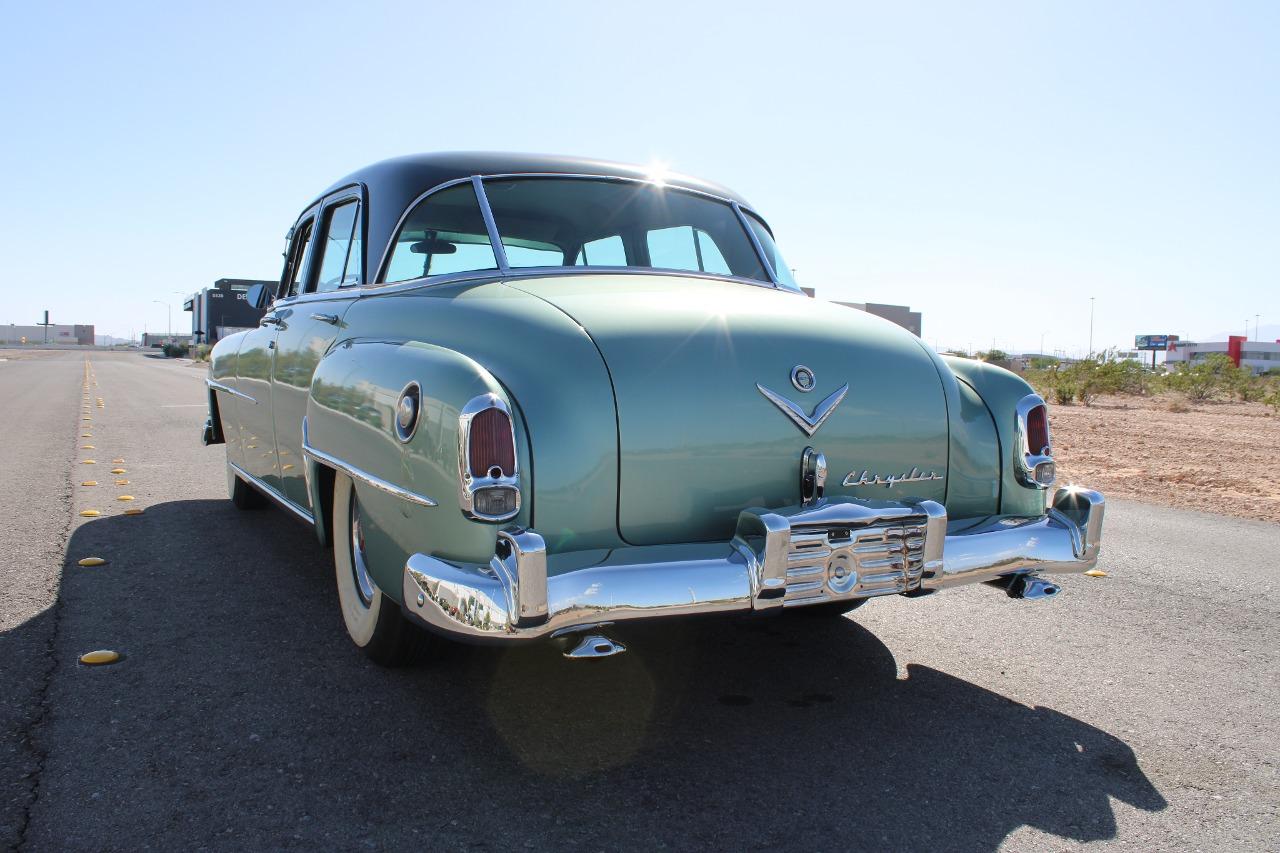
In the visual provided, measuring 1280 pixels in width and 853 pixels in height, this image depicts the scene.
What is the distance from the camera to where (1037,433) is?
3111 millimetres

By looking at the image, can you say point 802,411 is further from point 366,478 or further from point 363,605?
point 363,605

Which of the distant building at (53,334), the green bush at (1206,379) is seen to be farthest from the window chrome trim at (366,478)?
the distant building at (53,334)

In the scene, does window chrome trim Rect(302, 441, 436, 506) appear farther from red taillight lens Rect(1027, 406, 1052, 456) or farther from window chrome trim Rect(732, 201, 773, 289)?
red taillight lens Rect(1027, 406, 1052, 456)

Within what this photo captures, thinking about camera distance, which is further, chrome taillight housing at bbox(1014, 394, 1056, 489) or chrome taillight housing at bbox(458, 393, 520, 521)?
chrome taillight housing at bbox(1014, 394, 1056, 489)

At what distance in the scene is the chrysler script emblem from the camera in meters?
2.63

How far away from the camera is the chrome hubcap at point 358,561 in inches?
A: 125

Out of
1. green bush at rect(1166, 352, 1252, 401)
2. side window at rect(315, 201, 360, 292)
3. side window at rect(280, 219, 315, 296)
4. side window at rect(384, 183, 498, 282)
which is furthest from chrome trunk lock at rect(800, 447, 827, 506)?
green bush at rect(1166, 352, 1252, 401)

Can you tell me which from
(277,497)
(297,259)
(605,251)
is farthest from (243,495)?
(605,251)

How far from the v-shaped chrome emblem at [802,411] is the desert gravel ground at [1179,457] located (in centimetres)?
545

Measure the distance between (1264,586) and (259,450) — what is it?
4.83 m

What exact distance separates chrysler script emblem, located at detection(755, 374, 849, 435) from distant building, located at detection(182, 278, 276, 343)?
351 cm

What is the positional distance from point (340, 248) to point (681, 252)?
1513mm

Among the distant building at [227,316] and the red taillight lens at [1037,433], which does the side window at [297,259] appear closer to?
the distant building at [227,316]

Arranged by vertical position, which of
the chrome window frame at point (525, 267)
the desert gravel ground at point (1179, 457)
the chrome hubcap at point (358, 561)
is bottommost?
the desert gravel ground at point (1179, 457)
